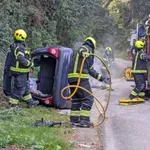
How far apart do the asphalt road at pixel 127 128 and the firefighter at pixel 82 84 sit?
0.44 metres

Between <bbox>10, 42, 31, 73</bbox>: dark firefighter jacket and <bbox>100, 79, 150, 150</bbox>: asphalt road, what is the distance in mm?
2073

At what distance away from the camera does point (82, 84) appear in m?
8.09

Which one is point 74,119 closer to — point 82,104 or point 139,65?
point 82,104

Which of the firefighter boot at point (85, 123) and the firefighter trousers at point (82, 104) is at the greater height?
the firefighter trousers at point (82, 104)

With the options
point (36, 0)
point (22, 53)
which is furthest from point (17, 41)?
point (36, 0)

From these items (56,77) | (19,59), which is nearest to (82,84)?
(56,77)

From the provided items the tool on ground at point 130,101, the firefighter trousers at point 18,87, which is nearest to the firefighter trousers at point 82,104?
the firefighter trousers at point 18,87

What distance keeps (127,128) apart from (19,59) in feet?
9.04

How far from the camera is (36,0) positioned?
49.3 feet

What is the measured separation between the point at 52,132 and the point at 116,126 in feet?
5.71

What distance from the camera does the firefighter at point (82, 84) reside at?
8000 millimetres

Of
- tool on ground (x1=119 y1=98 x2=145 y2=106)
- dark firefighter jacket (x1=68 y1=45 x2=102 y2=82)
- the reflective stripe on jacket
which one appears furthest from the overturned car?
the reflective stripe on jacket

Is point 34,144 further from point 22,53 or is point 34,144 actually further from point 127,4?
point 127,4

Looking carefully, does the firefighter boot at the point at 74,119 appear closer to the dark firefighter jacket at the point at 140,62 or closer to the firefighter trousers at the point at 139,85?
the firefighter trousers at the point at 139,85
